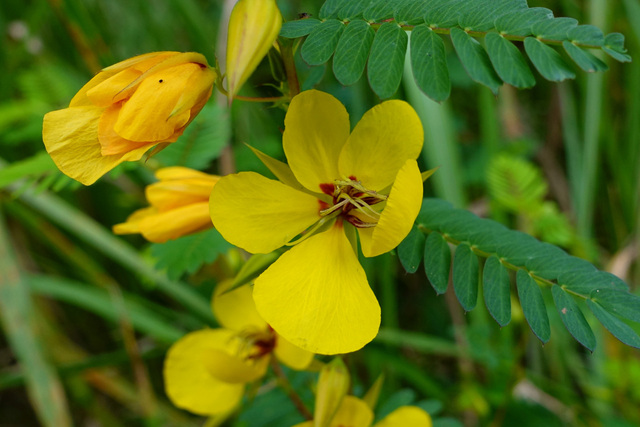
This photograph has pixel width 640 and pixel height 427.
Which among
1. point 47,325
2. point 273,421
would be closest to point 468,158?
point 273,421

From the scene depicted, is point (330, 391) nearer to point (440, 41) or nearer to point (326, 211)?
point (326, 211)

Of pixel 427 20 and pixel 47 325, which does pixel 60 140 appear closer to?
pixel 427 20

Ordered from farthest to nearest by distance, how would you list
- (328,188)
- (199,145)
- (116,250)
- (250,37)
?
(116,250) → (199,145) → (328,188) → (250,37)

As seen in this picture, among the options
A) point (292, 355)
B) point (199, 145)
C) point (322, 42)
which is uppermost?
point (322, 42)


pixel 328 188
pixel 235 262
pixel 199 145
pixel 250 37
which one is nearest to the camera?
pixel 250 37

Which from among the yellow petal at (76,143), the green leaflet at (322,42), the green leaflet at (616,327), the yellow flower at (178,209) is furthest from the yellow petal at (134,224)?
the green leaflet at (616,327)

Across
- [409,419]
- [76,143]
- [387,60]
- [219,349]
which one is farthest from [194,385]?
[387,60]
